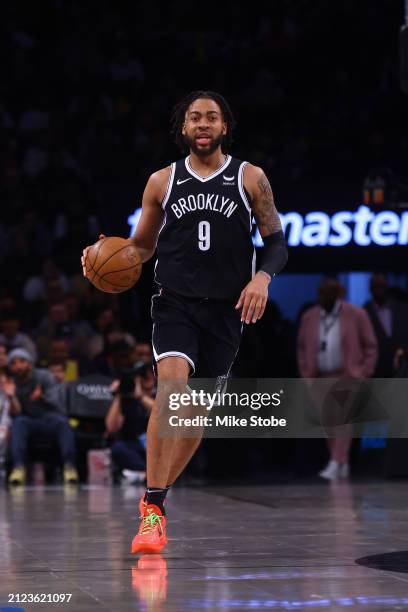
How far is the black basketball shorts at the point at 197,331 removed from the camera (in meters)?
6.39

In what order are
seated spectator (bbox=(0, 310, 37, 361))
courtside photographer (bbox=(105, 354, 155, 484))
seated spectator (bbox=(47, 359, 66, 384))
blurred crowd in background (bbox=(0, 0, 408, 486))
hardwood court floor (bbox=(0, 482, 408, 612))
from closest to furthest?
hardwood court floor (bbox=(0, 482, 408, 612))
courtside photographer (bbox=(105, 354, 155, 484))
seated spectator (bbox=(47, 359, 66, 384))
seated spectator (bbox=(0, 310, 37, 361))
blurred crowd in background (bbox=(0, 0, 408, 486))

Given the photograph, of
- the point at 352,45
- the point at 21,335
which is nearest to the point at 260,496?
the point at 21,335

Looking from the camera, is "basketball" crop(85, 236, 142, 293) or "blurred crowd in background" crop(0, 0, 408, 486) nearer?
"basketball" crop(85, 236, 142, 293)

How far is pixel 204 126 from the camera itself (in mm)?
6523

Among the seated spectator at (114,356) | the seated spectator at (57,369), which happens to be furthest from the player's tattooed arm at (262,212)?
the seated spectator at (57,369)

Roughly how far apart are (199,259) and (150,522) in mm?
1268

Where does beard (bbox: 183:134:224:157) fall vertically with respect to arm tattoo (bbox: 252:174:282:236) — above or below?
above

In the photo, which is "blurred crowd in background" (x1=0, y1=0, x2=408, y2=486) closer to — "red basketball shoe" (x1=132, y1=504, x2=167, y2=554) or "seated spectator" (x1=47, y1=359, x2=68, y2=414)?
"seated spectator" (x1=47, y1=359, x2=68, y2=414)

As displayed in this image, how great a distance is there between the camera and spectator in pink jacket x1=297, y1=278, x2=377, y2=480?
41.9 feet

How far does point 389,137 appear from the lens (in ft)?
61.3

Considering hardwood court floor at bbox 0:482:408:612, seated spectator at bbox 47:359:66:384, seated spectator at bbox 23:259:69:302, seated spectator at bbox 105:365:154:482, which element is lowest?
hardwood court floor at bbox 0:482:408:612

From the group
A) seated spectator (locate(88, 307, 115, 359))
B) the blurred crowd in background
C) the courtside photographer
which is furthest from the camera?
the blurred crowd in background

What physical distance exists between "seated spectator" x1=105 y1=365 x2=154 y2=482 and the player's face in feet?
18.9

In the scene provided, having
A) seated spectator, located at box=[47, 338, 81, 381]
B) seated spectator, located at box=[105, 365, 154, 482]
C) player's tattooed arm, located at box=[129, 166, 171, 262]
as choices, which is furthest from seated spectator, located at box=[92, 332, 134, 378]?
player's tattooed arm, located at box=[129, 166, 171, 262]
